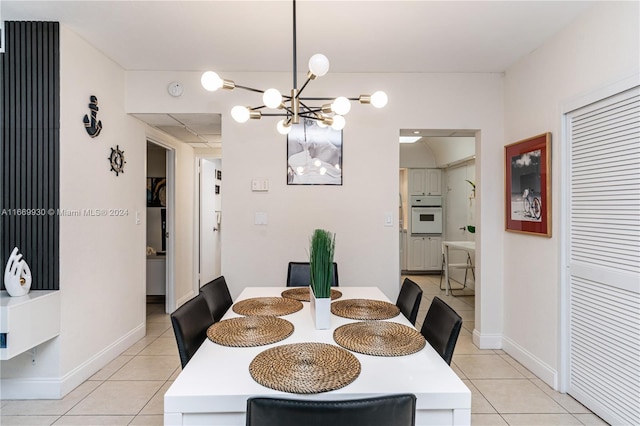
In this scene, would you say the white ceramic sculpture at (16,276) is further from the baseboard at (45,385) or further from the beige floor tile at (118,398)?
the beige floor tile at (118,398)

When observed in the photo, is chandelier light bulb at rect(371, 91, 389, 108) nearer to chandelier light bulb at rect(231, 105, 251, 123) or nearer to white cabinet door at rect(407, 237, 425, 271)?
chandelier light bulb at rect(231, 105, 251, 123)

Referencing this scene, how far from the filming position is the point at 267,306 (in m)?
2.04

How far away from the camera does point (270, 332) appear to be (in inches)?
62.2

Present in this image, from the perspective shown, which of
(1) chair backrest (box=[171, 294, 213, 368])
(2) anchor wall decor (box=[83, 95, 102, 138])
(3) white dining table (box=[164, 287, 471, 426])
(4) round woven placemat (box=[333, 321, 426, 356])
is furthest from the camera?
(2) anchor wall decor (box=[83, 95, 102, 138])

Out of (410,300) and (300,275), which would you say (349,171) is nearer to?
(300,275)

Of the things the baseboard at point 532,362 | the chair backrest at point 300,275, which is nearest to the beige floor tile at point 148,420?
the chair backrest at point 300,275

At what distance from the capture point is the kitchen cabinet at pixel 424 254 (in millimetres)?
6652

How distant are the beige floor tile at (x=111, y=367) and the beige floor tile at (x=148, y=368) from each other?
1.8 inches

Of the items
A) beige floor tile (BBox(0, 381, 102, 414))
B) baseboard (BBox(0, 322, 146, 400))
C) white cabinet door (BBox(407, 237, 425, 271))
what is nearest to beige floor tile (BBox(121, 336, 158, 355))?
baseboard (BBox(0, 322, 146, 400))

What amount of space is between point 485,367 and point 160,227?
4.30m

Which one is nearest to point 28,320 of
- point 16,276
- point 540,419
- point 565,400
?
point 16,276

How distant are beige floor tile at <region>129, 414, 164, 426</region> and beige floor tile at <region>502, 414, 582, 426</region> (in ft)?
6.85

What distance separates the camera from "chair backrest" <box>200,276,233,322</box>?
2043mm

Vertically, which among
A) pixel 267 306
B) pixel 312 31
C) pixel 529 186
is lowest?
pixel 267 306
